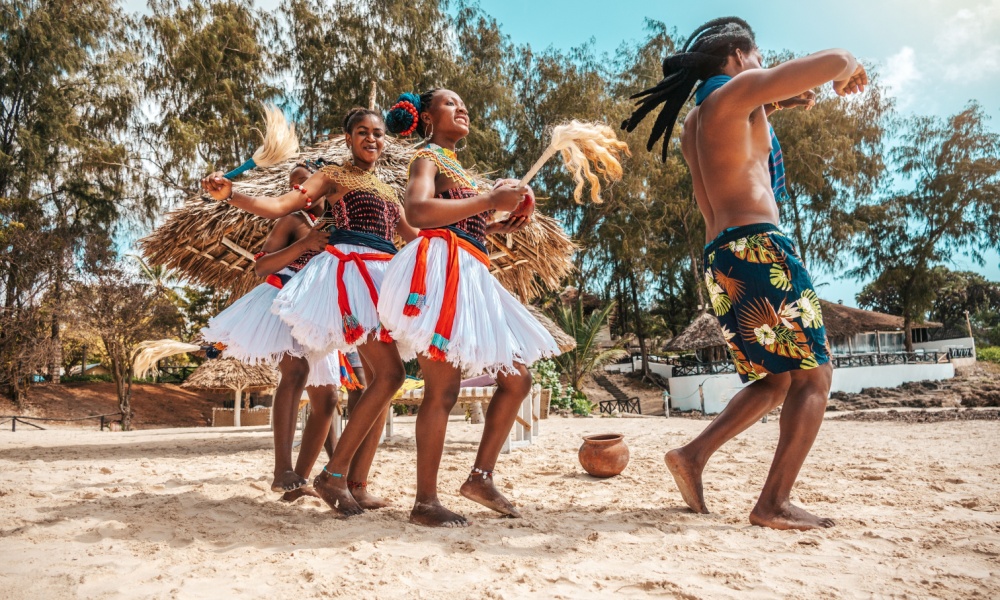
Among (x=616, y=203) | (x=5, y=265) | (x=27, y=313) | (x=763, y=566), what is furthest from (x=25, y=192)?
(x=763, y=566)

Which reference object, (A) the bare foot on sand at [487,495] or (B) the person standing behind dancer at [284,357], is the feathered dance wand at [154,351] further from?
(A) the bare foot on sand at [487,495]

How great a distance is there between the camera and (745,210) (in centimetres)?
→ 258

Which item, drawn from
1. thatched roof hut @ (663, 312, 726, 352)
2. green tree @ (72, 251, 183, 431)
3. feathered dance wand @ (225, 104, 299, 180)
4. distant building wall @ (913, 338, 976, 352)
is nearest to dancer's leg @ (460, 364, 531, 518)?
feathered dance wand @ (225, 104, 299, 180)

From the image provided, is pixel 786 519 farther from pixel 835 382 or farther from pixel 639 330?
pixel 639 330

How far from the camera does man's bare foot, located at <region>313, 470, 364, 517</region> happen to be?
8.91ft

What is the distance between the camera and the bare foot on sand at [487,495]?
2.66 m

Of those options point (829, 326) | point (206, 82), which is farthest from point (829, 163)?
point (206, 82)

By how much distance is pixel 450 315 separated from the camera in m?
2.57

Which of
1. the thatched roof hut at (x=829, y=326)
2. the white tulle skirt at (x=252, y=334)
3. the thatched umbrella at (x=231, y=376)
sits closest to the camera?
the white tulle skirt at (x=252, y=334)

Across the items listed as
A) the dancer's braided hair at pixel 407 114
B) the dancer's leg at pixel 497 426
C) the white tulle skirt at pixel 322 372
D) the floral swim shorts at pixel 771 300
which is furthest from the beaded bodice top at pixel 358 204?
the floral swim shorts at pixel 771 300

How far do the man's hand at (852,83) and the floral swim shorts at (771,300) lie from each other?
2.11 ft

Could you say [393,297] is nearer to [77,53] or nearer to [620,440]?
[620,440]

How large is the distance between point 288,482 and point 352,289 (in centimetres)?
99

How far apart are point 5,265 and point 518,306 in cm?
2145
